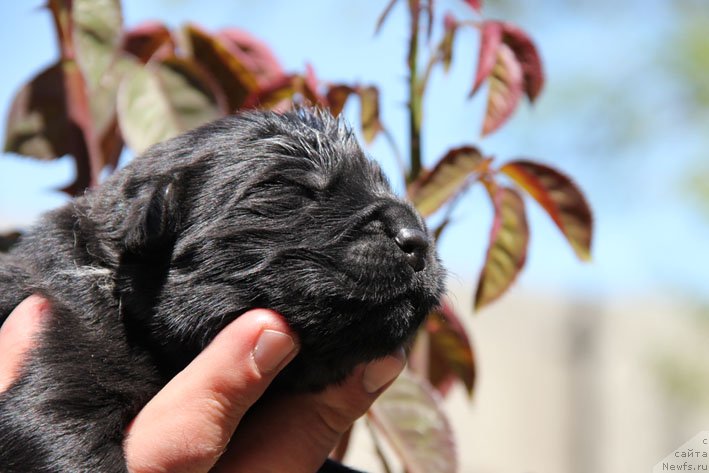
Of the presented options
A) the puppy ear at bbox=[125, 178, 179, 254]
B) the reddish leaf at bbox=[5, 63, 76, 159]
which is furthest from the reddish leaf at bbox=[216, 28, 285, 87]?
the puppy ear at bbox=[125, 178, 179, 254]

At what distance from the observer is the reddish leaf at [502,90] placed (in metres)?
2.47

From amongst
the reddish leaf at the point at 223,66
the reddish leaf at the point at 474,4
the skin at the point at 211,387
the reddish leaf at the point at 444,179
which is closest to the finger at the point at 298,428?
the skin at the point at 211,387

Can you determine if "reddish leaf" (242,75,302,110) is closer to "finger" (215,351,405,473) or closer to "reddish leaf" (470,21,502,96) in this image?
"reddish leaf" (470,21,502,96)

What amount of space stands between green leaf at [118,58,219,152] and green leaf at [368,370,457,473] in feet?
3.22

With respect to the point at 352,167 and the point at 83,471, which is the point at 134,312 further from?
the point at 352,167

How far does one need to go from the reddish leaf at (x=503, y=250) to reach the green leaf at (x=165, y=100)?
90 cm

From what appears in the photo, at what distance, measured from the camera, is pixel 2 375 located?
2.10 m

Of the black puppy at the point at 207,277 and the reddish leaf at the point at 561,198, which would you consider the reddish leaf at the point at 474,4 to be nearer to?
the reddish leaf at the point at 561,198

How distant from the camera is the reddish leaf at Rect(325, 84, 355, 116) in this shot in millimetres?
2582

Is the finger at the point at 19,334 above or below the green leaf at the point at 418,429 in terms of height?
above

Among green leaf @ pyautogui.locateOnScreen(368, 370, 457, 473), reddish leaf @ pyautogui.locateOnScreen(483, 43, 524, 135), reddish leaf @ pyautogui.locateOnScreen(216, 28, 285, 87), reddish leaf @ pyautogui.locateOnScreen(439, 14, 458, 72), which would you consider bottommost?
green leaf @ pyautogui.locateOnScreen(368, 370, 457, 473)

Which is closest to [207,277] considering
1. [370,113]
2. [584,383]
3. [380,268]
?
[380,268]

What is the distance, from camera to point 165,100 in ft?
8.42

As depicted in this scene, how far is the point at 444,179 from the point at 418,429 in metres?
0.70
